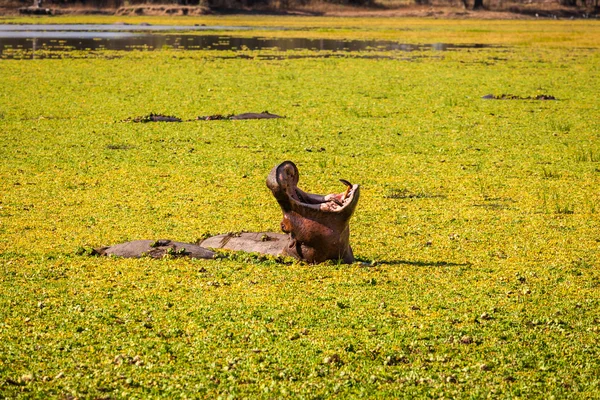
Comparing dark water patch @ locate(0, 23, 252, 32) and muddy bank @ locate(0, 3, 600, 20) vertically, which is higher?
muddy bank @ locate(0, 3, 600, 20)

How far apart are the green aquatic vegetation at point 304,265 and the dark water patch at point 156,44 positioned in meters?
17.1

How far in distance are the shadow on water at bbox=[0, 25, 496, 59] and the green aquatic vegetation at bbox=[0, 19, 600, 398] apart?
16966mm

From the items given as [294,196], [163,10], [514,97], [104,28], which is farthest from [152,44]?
[163,10]

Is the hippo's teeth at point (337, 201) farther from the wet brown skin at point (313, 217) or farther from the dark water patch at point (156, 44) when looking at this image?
the dark water patch at point (156, 44)

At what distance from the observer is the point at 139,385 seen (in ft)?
16.9

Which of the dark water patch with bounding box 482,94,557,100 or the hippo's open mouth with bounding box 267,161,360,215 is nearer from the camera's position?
the hippo's open mouth with bounding box 267,161,360,215

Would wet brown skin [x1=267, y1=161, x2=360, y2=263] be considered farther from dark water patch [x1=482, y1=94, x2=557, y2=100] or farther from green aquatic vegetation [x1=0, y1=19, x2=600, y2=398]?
dark water patch [x1=482, y1=94, x2=557, y2=100]

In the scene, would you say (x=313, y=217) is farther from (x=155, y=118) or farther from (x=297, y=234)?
(x=155, y=118)

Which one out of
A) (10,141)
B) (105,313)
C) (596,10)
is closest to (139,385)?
(105,313)

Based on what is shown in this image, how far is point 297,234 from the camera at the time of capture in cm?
744

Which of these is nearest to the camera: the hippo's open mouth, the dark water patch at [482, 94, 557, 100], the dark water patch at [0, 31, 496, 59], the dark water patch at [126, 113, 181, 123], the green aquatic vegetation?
the green aquatic vegetation

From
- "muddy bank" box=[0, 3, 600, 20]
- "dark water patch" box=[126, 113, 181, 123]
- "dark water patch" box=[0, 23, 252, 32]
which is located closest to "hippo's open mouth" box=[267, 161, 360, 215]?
"dark water patch" box=[126, 113, 181, 123]

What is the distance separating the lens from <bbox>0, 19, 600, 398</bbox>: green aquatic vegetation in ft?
17.7

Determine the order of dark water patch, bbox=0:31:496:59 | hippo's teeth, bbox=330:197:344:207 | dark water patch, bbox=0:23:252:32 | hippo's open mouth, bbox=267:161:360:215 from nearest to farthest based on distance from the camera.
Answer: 1. hippo's open mouth, bbox=267:161:360:215
2. hippo's teeth, bbox=330:197:344:207
3. dark water patch, bbox=0:31:496:59
4. dark water patch, bbox=0:23:252:32
